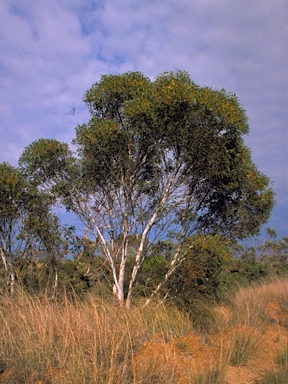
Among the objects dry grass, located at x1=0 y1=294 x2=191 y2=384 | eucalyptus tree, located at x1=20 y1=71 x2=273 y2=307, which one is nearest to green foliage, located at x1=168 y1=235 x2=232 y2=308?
eucalyptus tree, located at x1=20 y1=71 x2=273 y2=307

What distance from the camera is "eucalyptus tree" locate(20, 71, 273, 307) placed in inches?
333

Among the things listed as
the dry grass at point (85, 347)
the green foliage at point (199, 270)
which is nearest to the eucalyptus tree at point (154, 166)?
the green foliage at point (199, 270)

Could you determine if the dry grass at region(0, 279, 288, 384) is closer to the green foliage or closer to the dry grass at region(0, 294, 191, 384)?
the dry grass at region(0, 294, 191, 384)

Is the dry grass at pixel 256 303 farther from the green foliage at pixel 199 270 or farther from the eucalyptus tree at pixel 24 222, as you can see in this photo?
the eucalyptus tree at pixel 24 222

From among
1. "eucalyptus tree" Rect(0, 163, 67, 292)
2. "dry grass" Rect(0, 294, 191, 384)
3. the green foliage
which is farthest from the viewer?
"eucalyptus tree" Rect(0, 163, 67, 292)

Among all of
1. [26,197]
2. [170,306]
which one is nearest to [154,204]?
[170,306]

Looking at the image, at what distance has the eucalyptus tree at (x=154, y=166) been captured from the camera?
8.45 meters

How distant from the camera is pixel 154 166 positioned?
957 cm

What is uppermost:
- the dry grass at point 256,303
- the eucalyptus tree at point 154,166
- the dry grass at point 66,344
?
the eucalyptus tree at point 154,166

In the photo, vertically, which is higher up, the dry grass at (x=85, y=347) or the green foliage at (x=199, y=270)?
the green foliage at (x=199, y=270)

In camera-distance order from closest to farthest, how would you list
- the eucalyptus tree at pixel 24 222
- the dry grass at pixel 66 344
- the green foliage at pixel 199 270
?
1. the dry grass at pixel 66 344
2. the green foliage at pixel 199 270
3. the eucalyptus tree at pixel 24 222

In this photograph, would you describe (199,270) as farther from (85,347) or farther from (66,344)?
(66,344)

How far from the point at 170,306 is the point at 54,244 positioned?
3688 mm

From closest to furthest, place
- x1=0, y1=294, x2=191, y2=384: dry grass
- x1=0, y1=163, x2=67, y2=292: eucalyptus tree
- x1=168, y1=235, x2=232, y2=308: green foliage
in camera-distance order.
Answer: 1. x1=0, y1=294, x2=191, y2=384: dry grass
2. x1=168, y1=235, x2=232, y2=308: green foliage
3. x1=0, y1=163, x2=67, y2=292: eucalyptus tree
